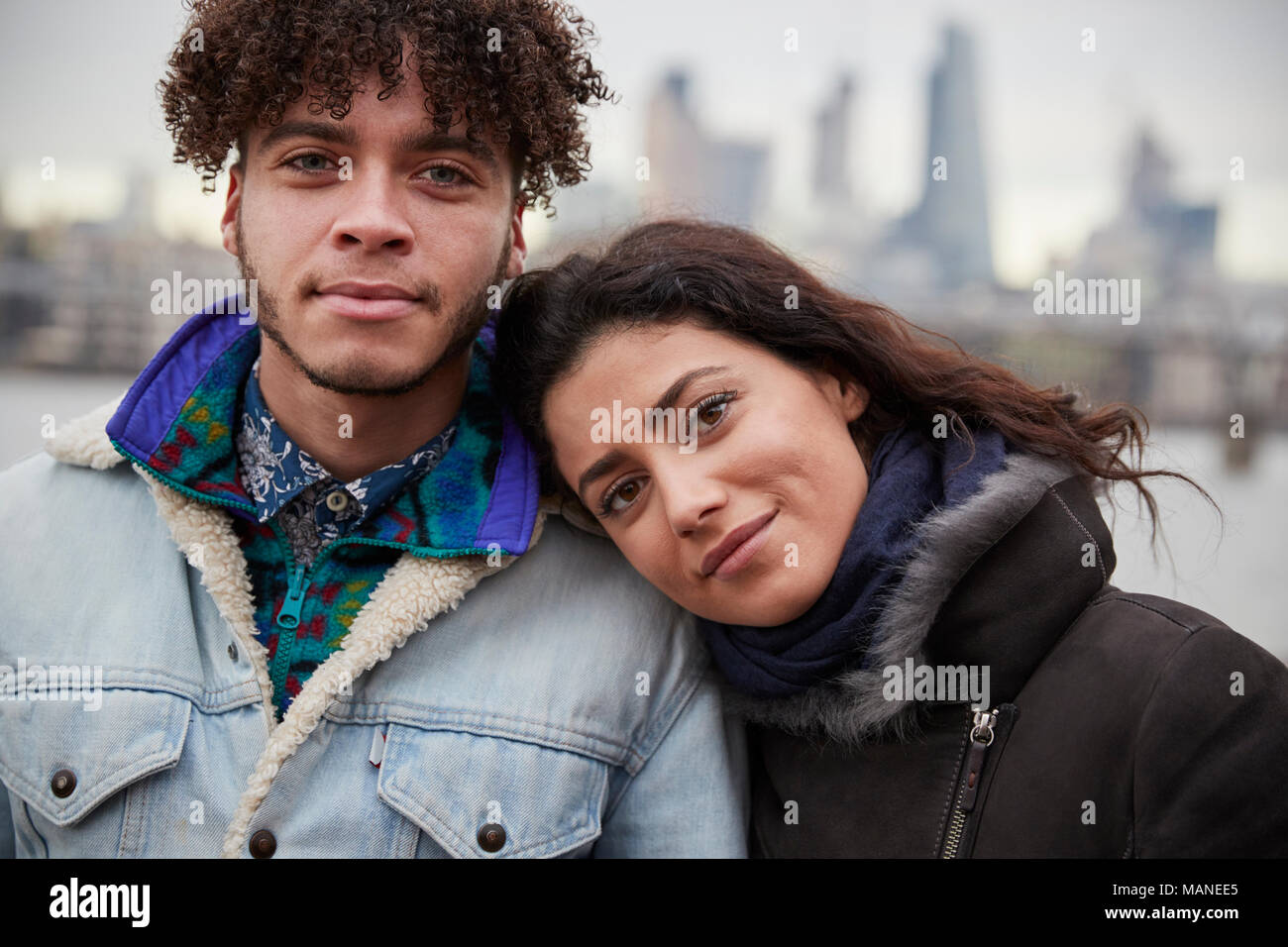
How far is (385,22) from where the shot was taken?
2.25 meters

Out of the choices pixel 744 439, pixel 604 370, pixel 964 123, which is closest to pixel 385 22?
pixel 604 370

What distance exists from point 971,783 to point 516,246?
1514 millimetres

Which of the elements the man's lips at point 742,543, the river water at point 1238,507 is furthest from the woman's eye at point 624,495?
the river water at point 1238,507

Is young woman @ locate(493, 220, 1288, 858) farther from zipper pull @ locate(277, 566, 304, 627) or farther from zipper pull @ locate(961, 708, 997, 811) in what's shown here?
zipper pull @ locate(277, 566, 304, 627)

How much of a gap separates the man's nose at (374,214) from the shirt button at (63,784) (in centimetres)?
114

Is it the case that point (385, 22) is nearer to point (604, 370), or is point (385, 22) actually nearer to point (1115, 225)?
point (604, 370)

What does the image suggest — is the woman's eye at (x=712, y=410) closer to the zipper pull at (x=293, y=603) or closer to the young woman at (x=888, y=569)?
the young woman at (x=888, y=569)

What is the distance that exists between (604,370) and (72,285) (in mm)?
41375

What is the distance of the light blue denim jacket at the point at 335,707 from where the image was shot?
6.92ft

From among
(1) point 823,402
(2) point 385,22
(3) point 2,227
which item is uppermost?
(3) point 2,227

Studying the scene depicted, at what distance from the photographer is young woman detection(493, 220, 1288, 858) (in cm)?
182

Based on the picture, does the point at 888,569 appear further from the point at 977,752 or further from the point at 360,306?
the point at 360,306

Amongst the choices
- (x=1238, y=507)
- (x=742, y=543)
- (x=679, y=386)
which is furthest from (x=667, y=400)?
(x=1238, y=507)

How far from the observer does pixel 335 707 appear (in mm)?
2166
